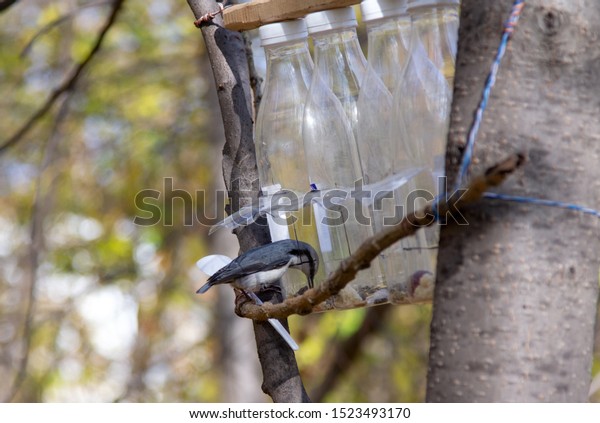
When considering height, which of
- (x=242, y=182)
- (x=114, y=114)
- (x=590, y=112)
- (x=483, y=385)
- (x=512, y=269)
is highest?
(x=590, y=112)

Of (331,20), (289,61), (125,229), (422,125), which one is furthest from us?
(125,229)

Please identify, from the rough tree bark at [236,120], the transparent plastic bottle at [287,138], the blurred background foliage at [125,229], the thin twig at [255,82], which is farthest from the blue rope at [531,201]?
the blurred background foliage at [125,229]

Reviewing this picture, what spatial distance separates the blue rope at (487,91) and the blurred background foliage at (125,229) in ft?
14.9

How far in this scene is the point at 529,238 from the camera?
0.97 metres

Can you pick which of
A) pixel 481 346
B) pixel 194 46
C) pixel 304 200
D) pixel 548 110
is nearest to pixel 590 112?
pixel 548 110

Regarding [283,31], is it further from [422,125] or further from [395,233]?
[395,233]

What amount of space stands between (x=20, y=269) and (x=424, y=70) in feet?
17.1

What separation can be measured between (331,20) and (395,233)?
67 cm

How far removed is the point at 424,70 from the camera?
148 centimetres

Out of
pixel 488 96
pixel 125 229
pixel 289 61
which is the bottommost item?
pixel 125 229

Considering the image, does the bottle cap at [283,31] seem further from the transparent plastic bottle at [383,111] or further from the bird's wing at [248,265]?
the bird's wing at [248,265]

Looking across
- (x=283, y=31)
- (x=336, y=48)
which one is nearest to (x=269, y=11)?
(x=283, y=31)

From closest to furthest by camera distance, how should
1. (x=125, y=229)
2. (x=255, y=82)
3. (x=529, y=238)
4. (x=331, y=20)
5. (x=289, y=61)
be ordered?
(x=529, y=238) < (x=331, y=20) < (x=289, y=61) < (x=255, y=82) < (x=125, y=229)

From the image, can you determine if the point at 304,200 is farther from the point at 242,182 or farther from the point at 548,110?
the point at 548,110
